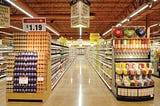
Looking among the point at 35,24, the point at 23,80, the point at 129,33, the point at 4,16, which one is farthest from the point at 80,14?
the point at 4,16

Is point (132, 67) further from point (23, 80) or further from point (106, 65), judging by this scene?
point (23, 80)

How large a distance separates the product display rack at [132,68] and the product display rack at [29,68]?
2504mm

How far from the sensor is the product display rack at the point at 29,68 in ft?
23.5

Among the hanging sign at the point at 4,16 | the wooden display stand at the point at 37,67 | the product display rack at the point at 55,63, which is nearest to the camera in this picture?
the wooden display stand at the point at 37,67

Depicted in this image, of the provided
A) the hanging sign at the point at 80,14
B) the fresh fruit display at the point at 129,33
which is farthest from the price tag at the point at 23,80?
the fresh fruit display at the point at 129,33

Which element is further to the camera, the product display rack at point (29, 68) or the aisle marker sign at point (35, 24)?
the aisle marker sign at point (35, 24)

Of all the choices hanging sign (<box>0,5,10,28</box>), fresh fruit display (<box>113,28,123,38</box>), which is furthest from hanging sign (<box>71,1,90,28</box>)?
hanging sign (<box>0,5,10,28</box>)

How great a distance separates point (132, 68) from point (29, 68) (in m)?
3.53

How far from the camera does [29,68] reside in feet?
23.8

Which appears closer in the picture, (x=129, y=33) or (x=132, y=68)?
(x=132, y=68)

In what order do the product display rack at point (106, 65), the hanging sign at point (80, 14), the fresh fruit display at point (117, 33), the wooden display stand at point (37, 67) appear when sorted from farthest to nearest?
the product display rack at point (106, 65), the fresh fruit display at point (117, 33), the hanging sign at point (80, 14), the wooden display stand at point (37, 67)

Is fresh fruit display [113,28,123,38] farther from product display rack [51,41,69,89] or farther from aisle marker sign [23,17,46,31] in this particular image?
product display rack [51,41,69,89]

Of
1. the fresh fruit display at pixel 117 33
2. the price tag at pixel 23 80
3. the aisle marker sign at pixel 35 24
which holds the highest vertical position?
the aisle marker sign at pixel 35 24

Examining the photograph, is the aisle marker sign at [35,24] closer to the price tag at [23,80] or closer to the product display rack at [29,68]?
the product display rack at [29,68]
